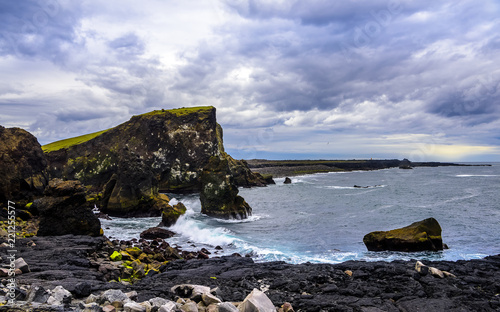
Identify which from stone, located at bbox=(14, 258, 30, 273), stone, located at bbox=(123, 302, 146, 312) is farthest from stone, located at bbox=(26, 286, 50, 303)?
stone, located at bbox=(14, 258, 30, 273)

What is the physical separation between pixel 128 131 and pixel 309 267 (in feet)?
227

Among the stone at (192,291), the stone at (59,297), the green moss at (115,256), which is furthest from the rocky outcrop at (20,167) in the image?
the stone at (192,291)

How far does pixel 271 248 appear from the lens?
21.7 metres

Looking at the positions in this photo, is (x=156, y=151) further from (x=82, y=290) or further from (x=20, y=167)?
(x=82, y=290)

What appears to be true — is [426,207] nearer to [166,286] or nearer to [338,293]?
[338,293]

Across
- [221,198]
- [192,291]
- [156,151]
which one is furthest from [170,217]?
[156,151]

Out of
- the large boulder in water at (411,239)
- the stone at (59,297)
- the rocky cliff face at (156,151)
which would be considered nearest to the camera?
the stone at (59,297)

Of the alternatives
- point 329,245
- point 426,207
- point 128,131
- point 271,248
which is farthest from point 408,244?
point 128,131

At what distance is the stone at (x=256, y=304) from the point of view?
22.4ft

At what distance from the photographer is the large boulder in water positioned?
1989cm

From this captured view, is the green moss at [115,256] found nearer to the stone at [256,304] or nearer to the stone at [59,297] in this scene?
the stone at [59,297]

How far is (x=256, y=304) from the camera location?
6910mm

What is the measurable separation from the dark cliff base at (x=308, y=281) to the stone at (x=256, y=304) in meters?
2.06

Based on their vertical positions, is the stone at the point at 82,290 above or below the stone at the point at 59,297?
below
